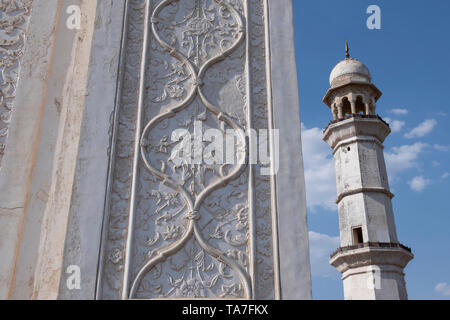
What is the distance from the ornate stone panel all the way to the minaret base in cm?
1534

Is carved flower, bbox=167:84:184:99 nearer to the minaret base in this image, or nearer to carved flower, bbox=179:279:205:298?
carved flower, bbox=179:279:205:298

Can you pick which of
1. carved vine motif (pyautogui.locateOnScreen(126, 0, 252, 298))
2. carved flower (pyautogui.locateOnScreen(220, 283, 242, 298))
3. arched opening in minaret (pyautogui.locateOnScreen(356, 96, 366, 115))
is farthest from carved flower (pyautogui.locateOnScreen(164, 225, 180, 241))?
arched opening in minaret (pyautogui.locateOnScreen(356, 96, 366, 115))

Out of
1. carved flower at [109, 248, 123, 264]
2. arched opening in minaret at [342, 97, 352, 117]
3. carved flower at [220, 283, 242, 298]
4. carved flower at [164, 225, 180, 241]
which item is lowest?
carved flower at [220, 283, 242, 298]

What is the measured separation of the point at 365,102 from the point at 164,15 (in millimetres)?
18736

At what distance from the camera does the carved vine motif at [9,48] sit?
3145 millimetres

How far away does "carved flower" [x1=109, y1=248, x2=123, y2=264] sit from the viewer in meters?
2.61

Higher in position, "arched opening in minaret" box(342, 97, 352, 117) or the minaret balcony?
"arched opening in minaret" box(342, 97, 352, 117)

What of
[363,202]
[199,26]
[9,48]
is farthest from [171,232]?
[363,202]

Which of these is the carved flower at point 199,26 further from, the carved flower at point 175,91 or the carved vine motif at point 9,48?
the carved vine motif at point 9,48

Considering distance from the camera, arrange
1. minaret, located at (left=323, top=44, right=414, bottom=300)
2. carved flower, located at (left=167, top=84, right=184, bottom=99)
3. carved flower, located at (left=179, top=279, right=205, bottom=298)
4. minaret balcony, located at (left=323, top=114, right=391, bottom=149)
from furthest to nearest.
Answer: minaret balcony, located at (left=323, top=114, right=391, bottom=149) < minaret, located at (left=323, top=44, right=414, bottom=300) < carved flower, located at (left=167, top=84, right=184, bottom=99) < carved flower, located at (left=179, top=279, right=205, bottom=298)

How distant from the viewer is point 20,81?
10.6ft

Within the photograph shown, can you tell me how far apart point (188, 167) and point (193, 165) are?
3 centimetres
